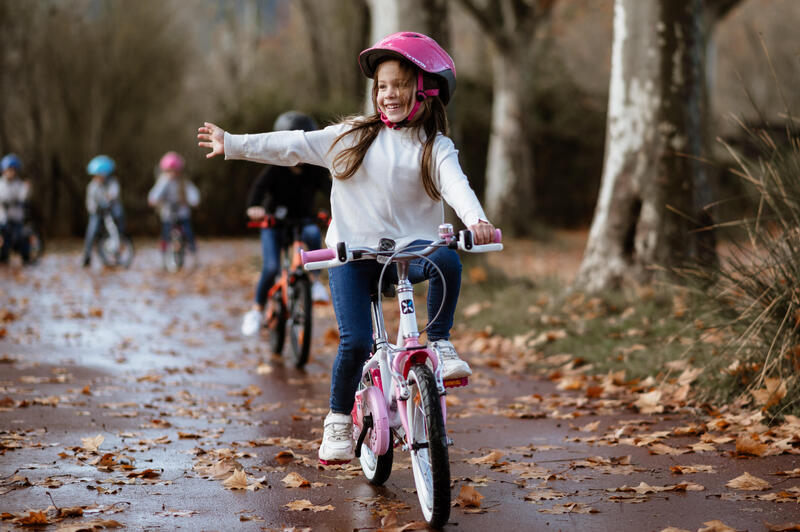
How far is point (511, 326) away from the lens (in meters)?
9.68

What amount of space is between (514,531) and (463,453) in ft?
4.70

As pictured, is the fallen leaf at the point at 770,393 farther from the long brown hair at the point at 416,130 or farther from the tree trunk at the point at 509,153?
the tree trunk at the point at 509,153

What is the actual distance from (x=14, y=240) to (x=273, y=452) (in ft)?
44.5

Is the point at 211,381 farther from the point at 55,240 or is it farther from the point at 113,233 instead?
the point at 55,240

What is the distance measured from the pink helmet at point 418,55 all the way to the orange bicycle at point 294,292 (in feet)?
11.3

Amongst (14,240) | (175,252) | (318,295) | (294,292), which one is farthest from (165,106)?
(318,295)

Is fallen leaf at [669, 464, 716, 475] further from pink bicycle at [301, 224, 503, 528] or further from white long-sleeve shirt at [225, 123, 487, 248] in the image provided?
white long-sleeve shirt at [225, 123, 487, 248]

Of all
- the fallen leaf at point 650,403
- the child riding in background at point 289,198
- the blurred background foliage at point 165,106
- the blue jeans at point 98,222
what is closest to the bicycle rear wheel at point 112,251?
the blue jeans at point 98,222

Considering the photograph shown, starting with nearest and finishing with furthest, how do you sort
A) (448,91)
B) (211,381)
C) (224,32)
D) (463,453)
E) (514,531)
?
(514,531)
(448,91)
(463,453)
(211,381)
(224,32)

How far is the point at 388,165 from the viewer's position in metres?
4.40

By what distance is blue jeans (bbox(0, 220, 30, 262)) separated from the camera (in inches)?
689

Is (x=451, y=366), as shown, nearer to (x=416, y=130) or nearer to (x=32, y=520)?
(x=416, y=130)

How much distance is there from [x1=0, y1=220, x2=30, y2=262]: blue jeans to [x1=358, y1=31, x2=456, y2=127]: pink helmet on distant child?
14.5 metres

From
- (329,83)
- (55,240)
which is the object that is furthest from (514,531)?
(329,83)
